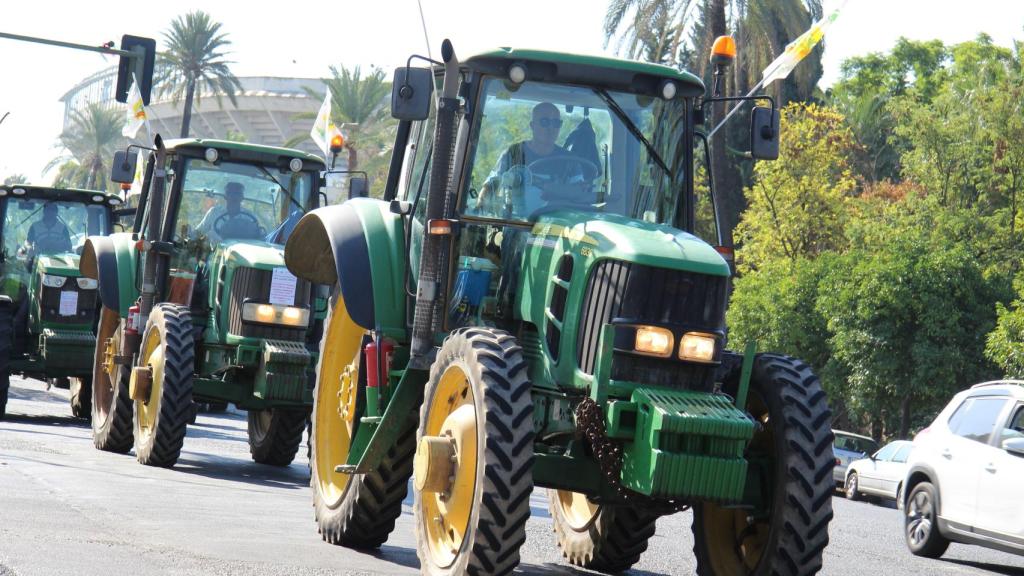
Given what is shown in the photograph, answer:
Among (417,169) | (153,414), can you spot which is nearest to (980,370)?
(153,414)

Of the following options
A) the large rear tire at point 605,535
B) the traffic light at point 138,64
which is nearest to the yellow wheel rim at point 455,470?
the large rear tire at point 605,535

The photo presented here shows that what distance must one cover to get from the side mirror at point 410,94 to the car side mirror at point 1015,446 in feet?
24.6

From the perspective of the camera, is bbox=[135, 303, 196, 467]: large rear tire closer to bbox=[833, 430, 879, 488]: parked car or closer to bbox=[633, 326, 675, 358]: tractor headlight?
bbox=[633, 326, 675, 358]: tractor headlight

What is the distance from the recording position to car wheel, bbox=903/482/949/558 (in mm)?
14406

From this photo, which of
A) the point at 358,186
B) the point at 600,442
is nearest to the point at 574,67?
the point at 600,442

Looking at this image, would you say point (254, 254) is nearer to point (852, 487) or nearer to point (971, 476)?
point (971, 476)

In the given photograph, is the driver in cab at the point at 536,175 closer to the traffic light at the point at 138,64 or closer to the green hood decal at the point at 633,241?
the green hood decal at the point at 633,241

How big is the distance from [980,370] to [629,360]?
2956cm

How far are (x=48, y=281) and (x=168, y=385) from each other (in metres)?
6.24

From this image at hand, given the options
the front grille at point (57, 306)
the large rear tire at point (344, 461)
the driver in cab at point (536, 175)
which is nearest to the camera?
the driver in cab at point (536, 175)

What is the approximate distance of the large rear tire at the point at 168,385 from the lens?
13219mm

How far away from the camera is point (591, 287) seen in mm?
7359

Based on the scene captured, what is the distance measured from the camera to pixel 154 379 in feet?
45.2

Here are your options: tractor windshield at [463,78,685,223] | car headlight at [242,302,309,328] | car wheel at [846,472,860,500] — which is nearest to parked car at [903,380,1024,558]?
car headlight at [242,302,309,328]
